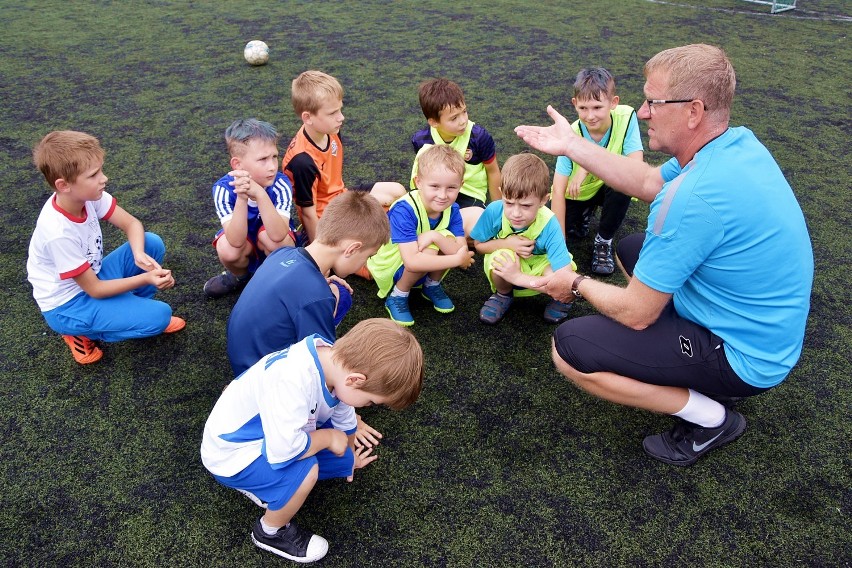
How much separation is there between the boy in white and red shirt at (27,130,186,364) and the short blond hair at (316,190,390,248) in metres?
0.96

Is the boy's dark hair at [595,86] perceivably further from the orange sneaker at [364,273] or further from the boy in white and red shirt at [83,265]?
the boy in white and red shirt at [83,265]

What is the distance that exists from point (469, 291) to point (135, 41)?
6196 millimetres

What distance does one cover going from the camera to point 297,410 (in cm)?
186

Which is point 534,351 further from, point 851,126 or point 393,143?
point 851,126

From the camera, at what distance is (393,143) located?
16.4 feet

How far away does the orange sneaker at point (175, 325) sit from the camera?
3064 mm

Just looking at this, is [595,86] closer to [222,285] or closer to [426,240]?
[426,240]

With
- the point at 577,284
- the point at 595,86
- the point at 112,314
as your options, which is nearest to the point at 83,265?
the point at 112,314

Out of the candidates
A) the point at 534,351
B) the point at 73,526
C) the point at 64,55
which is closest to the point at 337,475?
the point at 73,526

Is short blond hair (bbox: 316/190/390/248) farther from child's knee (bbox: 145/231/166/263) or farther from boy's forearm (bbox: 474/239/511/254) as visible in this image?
child's knee (bbox: 145/231/166/263)

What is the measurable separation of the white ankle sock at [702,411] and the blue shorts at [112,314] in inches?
92.9

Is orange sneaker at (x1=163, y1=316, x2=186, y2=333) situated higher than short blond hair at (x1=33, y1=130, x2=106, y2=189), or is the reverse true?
short blond hair at (x1=33, y1=130, x2=106, y2=189)

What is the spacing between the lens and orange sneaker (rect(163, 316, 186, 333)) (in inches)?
121

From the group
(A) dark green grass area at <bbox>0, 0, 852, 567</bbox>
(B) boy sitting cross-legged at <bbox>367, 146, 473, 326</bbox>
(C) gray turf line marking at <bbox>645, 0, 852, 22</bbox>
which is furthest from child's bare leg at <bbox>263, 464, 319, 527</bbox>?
(C) gray turf line marking at <bbox>645, 0, 852, 22</bbox>
